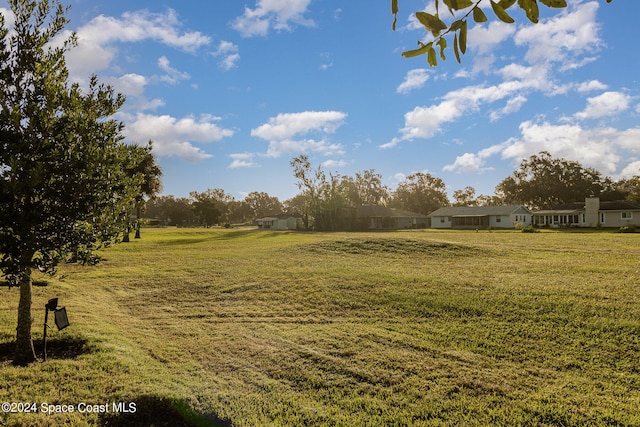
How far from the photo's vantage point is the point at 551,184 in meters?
76.6

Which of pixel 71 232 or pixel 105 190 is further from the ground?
pixel 105 190

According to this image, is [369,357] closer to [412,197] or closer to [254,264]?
[254,264]

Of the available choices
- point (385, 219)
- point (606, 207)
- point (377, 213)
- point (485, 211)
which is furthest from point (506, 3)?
point (377, 213)

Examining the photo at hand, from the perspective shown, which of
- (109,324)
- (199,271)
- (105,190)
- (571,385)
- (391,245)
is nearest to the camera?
(571,385)

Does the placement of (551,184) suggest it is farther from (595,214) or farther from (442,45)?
(442,45)

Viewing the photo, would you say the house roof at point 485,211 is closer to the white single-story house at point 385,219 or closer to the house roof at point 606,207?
the house roof at point 606,207

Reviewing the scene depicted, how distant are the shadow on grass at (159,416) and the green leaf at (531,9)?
564cm

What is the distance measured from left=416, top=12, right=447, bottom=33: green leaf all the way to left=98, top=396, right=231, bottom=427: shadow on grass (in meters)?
5.45

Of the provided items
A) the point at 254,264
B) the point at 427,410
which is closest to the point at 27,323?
the point at 427,410

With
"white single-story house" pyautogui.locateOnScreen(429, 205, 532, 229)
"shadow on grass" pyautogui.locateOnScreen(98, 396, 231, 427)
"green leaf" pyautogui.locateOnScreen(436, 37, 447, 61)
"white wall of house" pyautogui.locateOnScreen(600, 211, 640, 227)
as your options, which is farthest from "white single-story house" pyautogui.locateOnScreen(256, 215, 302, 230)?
"green leaf" pyautogui.locateOnScreen(436, 37, 447, 61)

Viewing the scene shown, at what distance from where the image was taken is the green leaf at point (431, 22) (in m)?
1.65

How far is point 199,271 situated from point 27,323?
1045cm

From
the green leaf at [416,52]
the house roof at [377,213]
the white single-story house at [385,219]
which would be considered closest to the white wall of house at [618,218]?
the white single-story house at [385,219]

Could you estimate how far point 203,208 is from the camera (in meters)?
85.6
